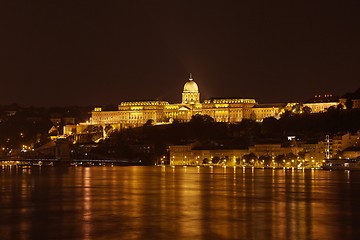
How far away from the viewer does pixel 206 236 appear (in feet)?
67.6

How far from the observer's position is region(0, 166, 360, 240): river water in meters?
21.2

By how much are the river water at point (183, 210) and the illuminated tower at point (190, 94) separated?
54421 mm

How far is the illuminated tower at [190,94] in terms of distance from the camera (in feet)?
302

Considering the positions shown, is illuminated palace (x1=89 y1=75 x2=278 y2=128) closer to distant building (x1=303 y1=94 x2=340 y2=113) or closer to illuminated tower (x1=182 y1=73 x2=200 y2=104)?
illuminated tower (x1=182 y1=73 x2=200 y2=104)

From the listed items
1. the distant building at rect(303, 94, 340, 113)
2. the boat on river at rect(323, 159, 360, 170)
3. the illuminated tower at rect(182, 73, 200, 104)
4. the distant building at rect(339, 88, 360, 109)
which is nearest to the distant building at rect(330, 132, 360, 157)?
the boat on river at rect(323, 159, 360, 170)

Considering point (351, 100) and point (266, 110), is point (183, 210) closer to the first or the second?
point (351, 100)

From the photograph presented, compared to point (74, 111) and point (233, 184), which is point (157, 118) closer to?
point (74, 111)

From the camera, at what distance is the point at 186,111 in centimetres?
8744

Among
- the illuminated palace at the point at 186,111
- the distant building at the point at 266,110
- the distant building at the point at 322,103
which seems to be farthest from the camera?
the illuminated palace at the point at 186,111

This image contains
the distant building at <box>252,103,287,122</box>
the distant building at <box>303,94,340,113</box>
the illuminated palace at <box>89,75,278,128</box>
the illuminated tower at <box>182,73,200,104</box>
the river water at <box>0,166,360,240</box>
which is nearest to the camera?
the river water at <box>0,166,360,240</box>

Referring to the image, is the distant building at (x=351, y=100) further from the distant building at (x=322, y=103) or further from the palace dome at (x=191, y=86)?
the palace dome at (x=191, y=86)

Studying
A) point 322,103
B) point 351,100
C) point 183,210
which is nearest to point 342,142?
point 351,100

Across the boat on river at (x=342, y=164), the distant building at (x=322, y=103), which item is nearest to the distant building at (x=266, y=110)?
the distant building at (x=322, y=103)

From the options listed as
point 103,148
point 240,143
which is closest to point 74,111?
point 103,148
